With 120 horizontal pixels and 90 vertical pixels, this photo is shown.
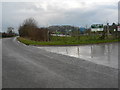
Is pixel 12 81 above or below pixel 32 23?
below

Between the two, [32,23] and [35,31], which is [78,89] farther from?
[32,23]

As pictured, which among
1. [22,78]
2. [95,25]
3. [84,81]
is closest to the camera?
[84,81]

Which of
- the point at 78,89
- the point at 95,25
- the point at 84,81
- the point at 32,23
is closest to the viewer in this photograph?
the point at 78,89

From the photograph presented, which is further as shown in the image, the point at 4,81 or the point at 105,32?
the point at 105,32

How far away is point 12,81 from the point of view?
6.64 meters

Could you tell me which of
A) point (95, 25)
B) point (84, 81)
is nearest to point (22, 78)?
point (84, 81)

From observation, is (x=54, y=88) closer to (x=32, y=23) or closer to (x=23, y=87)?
(x=23, y=87)

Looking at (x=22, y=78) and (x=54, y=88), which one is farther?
(x=22, y=78)

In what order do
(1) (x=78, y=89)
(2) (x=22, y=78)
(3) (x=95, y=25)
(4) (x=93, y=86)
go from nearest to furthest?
1. (1) (x=78, y=89)
2. (4) (x=93, y=86)
3. (2) (x=22, y=78)
4. (3) (x=95, y=25)

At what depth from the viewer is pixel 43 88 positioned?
569 centimetres

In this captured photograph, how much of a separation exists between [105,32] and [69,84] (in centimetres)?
3784

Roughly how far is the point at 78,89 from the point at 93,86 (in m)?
0.65

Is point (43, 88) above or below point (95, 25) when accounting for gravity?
below

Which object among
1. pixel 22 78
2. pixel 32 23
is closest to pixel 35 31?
pixel 32 23
